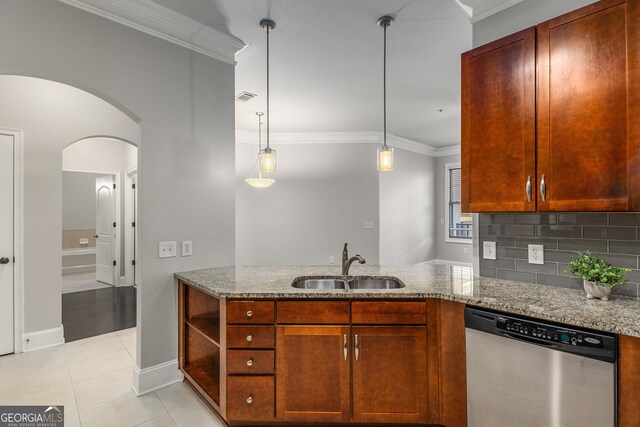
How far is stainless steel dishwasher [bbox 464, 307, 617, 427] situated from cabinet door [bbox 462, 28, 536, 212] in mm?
709

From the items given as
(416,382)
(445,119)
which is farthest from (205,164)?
(445,119)

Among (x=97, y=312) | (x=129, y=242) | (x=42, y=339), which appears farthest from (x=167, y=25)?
(x=129, y=242)

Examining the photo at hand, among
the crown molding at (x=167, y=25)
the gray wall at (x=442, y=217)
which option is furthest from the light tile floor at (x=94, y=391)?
the gray wall at (x=442, y=217)

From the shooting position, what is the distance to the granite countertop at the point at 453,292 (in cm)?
150

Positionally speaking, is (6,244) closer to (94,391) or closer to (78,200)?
(94,391)

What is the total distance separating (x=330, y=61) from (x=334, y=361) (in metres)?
2.95

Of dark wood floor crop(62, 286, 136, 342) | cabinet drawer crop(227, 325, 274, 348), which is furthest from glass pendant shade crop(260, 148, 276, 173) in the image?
dark wood floor crop(62, 286, 136, 342)

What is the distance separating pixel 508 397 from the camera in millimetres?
1655

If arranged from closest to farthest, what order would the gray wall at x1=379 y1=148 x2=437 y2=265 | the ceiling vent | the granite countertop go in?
the granite countertop → the ceiling vent → the gray wall at x1=379 y1=148 x2=437 y2=265

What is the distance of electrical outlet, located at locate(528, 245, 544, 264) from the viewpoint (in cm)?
212

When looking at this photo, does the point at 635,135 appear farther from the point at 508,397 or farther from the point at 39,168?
the point at 39,168

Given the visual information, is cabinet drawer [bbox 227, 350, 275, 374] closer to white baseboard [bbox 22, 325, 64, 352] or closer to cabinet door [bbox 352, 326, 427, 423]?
cabinet door [bbox 352, 326, 427, 423]

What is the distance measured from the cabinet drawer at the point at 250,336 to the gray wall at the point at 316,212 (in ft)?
15.5

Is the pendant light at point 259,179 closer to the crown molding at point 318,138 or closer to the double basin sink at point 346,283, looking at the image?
the crown molding at point 318,138
